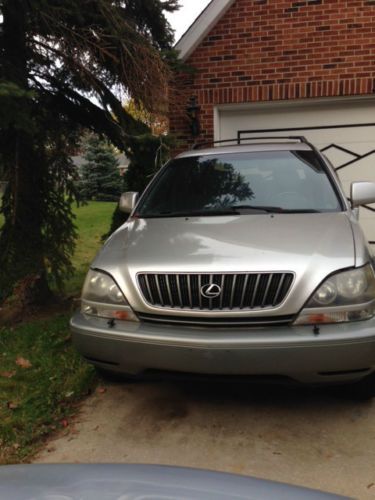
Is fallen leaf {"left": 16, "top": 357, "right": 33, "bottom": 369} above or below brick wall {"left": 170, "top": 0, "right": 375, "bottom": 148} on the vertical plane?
below

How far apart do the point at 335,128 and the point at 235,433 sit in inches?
212

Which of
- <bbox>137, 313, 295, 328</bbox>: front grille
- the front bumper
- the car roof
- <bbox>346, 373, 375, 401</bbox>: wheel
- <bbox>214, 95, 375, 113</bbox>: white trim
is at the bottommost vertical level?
<bbox>346, 373, 375, 401</bbox>: wheel

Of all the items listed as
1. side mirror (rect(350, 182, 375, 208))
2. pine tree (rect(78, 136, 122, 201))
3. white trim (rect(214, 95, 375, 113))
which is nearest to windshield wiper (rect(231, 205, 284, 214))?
side mirror (rect(350, 182, 375, 208))

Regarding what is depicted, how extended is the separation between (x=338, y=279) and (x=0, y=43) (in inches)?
146

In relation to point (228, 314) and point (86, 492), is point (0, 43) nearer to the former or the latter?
point (228, 314)

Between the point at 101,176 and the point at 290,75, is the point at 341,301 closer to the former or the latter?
the point at 290,75

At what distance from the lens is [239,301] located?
2.96 metres

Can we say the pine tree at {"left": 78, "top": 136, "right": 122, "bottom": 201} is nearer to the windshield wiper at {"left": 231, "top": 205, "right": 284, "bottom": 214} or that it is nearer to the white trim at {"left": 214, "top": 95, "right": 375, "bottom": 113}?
the white trim at {"left": 214, "top": 95, "right": 375, "bottom": 113}

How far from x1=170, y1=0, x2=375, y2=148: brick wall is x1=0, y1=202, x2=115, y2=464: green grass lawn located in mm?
3299

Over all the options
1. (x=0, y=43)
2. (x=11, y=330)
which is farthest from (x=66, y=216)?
(x=0, y=43)

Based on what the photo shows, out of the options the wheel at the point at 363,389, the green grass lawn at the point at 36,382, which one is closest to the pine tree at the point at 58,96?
the green grass lawn at the point at 36,382

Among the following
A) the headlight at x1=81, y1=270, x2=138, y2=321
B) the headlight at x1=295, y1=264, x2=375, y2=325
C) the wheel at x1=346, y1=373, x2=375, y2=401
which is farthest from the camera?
the wheel at x1=346, y1=373, x2=375, y2=401

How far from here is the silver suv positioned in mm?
2844

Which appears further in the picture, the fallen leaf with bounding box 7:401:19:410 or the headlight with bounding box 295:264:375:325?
the fallen leaf with bounding box 7:401:19:410
